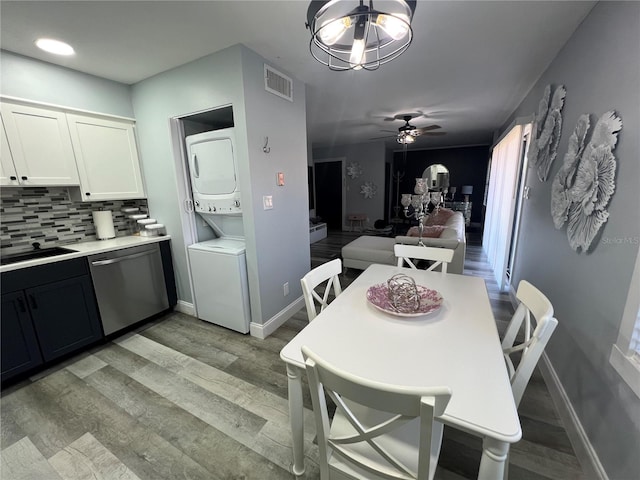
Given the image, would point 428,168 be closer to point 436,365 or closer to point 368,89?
point 368,89

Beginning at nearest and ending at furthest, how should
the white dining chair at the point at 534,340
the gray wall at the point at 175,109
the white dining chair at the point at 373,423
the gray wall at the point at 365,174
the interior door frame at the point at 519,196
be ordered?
the white dining chair at the point at 373,423 → the white dining chair at the point at 534,340 → the gray wall at the point at 175,109 → the interior door frame at the point at 519,196 → the gray wall at the point at 365,174

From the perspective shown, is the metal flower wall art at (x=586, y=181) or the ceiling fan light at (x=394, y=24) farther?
the metal flower wall art at (x=586, y=181)

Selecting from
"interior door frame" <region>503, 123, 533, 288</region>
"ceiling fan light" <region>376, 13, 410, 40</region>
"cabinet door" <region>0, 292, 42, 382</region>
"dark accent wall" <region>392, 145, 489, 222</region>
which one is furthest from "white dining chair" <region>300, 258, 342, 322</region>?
"dark accent wall" <region>392, 145, 489, 222</region>

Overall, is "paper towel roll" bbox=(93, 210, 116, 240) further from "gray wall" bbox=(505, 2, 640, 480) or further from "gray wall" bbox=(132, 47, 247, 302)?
"gray wall" bbox=(505, 2, 640, 480)

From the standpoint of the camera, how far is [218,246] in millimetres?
2453

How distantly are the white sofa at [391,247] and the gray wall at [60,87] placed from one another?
3.12 meters

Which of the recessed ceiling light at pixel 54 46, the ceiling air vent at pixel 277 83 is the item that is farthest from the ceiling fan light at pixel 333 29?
the recessed ceiling light at pixel 54 46

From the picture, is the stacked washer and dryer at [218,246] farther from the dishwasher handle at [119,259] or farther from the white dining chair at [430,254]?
the white dining chair at [430,254]

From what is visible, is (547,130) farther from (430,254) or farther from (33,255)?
(33,255)

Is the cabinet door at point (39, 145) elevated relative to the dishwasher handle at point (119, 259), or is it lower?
elevated

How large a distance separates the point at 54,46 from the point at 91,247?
4.96ft

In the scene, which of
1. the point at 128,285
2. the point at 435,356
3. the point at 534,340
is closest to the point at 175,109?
the point at 128,285

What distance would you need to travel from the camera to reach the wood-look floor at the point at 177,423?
1290 millimetres

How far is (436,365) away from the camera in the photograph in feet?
3.03
